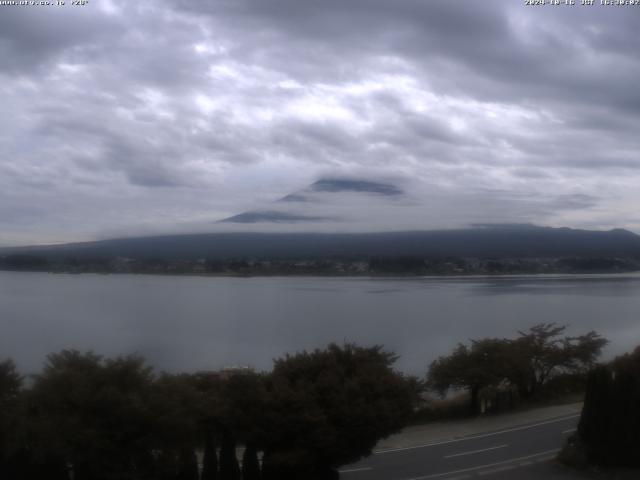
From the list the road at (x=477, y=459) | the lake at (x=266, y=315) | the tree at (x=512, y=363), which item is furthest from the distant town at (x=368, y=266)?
the road at (x=477, y=459)

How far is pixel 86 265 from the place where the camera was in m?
45.2

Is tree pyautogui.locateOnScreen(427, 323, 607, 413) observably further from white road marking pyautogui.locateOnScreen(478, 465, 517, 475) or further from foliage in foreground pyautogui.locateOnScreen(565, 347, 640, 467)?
white road marking pyautogui.locateOnScreen(478, 465, 517, 475)

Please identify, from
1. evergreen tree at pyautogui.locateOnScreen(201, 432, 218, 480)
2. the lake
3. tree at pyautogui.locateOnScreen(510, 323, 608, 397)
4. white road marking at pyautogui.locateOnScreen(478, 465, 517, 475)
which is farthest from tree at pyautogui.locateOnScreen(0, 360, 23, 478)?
tree at pyautogui.locateOnScreen(510, 323, 608, 397)

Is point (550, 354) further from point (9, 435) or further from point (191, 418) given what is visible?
point (9, 435)

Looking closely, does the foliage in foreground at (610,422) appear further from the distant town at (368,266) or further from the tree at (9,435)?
the distant town at (368,266)

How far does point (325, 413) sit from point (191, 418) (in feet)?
7.09

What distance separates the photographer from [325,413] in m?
11.3

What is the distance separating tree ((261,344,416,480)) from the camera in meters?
11.1

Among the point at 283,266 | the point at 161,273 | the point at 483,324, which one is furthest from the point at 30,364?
the point at 283,266

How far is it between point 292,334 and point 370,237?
7115cm

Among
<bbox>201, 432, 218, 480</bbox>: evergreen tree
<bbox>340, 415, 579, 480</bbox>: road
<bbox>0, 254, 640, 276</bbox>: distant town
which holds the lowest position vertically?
<bbox>340, 415, 579, 480</bbox>: road

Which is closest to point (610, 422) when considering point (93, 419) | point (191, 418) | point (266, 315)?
point (191, 418)

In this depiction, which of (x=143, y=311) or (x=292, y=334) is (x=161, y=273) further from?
(x=292, y=334)

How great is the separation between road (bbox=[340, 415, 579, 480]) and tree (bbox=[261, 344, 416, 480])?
1.73m
